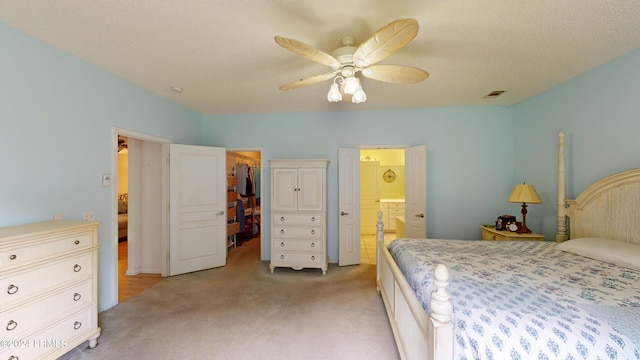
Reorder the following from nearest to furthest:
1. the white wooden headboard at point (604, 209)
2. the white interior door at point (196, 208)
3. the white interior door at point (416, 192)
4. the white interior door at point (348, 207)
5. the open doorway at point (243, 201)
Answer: the white wooden headboard at point (604, 209) → the white interior door at point (196, 208) → the white interior door at point (416, 192) → the white interior door at point (348, 207) → the open doorway at point (243, 201)

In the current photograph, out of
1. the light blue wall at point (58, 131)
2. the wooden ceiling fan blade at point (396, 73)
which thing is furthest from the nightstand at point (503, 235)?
the light blue wall at point (58, 131)

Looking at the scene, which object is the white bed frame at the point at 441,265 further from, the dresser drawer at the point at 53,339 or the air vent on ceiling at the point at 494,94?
the dresser drawer at the point at 53,339

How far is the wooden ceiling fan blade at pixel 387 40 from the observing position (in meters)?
1.27

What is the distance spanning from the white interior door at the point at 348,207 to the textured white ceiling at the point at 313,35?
4.28 feet

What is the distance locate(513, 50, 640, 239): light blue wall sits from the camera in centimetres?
226

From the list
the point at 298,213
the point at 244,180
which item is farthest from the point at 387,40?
the point at 244,180

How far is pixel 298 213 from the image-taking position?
3.70 meters

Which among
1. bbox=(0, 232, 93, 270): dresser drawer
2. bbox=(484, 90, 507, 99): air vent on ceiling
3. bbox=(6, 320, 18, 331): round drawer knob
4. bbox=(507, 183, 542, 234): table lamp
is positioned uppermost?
bbox=(484, 90, 507, 99): air vent on ceiling

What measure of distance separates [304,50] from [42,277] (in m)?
2.35

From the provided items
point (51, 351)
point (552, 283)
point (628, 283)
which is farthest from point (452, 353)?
point (51, 351)

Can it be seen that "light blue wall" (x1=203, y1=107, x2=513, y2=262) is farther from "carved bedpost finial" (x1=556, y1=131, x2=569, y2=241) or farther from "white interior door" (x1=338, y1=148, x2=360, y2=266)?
"carved bedpost finial" (x1=556, y1=131, x2=569, y2=241)

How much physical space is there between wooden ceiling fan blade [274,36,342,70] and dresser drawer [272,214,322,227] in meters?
2.35

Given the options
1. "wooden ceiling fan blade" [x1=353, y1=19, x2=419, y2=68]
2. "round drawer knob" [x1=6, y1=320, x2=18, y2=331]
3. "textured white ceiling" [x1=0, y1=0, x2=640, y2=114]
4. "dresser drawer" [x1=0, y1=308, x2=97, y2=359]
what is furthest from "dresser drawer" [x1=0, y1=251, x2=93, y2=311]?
"wooden ceiling fan blade" [x1=353, y1=19, x2=419, y2=68]

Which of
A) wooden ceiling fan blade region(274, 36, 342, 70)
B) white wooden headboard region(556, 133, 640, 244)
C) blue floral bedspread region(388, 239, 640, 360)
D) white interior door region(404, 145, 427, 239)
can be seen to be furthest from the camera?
white interior door region(404, 145, 427, 239)
